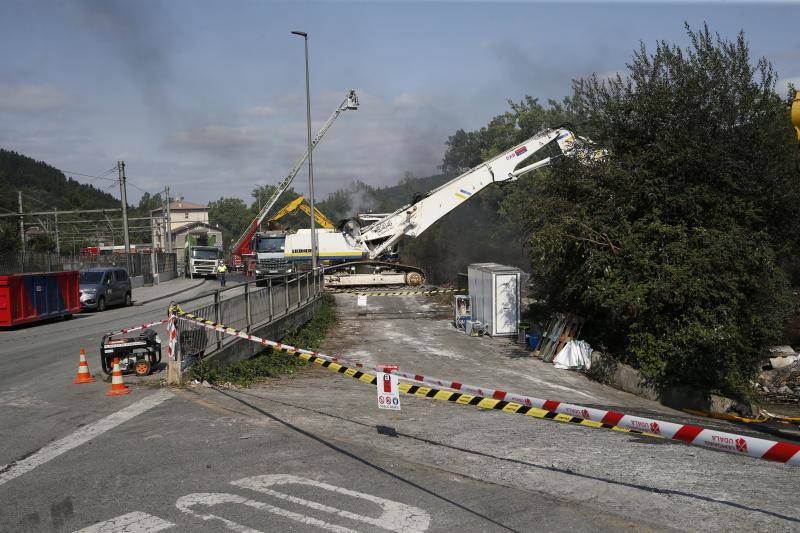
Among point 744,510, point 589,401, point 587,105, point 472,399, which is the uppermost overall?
point 587,105

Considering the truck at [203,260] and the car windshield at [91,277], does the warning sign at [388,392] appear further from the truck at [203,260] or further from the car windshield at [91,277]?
the truck at [203,260]

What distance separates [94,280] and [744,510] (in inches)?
1093

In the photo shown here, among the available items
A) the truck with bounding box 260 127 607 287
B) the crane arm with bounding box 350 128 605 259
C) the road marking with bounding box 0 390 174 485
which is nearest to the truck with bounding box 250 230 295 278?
the truck with bounding box 260 127 607 287

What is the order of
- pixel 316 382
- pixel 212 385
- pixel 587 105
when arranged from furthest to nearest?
1. pixel 587 105
2. pixel 316 382
3. pixel 212 385

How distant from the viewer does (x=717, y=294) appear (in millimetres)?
14664

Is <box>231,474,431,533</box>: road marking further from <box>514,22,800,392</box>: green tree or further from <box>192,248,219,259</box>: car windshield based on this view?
<box>192,248,219,259</box>: car windshield

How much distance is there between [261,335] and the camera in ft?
47.7

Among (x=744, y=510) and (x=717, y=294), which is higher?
(x=717, y=294)

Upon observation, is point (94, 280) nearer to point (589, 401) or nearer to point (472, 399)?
point (589, 401)

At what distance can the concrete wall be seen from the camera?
11.8 metres

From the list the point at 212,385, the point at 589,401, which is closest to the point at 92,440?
the point at 212,385

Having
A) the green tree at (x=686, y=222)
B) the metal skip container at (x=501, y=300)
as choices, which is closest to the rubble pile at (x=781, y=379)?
the green tree at (x=686, y=222)

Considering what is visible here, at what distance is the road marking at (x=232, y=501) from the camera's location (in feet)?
17.1

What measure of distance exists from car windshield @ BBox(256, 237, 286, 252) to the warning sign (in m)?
32.7
